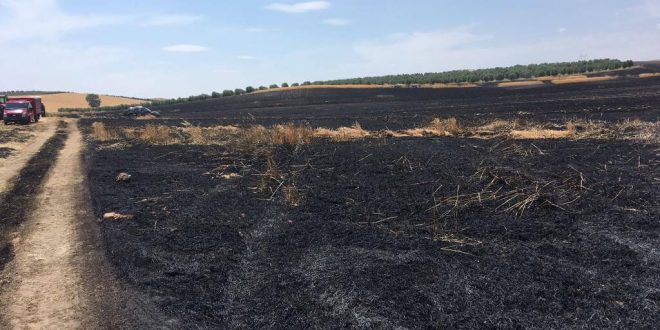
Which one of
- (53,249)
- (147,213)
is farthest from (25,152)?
(53,249)

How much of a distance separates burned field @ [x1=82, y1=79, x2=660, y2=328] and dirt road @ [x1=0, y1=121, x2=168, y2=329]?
33 cm

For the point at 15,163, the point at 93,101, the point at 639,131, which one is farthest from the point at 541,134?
the point at 93,101

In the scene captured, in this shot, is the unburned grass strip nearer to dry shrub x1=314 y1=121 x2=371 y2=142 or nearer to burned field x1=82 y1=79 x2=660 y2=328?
burned field x1=82 y1=79 x2=660 y2=328

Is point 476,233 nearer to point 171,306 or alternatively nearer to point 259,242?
point 259,242

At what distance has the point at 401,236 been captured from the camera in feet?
25.6

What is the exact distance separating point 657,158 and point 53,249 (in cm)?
1382

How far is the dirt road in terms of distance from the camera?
17.1 ft

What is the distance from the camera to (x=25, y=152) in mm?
20375

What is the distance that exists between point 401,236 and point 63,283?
4743 millimetres

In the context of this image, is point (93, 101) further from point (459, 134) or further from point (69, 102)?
point (459, 134)

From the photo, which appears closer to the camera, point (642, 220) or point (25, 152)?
point (642, 220)

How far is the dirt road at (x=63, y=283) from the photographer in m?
5.21

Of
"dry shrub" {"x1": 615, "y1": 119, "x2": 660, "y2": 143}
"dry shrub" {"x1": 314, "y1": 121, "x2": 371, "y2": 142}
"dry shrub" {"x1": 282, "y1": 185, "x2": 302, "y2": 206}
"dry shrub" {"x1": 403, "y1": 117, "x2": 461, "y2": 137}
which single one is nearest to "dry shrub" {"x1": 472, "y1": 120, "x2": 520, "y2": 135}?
"dry shrub" {"x1": 403, "y1": 117, "x2": 461, "y2": 137}

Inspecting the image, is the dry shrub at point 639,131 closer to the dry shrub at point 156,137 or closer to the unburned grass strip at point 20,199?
the unburned grass strip at point 20,199
